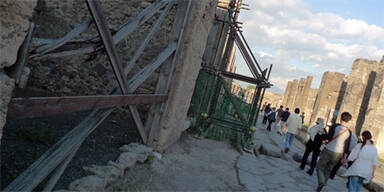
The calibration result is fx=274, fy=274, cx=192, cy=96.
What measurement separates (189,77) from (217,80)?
2528 mm

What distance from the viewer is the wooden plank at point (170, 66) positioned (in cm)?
404

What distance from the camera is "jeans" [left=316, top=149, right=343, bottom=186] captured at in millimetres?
4750

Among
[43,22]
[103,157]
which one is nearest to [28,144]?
[103,157]

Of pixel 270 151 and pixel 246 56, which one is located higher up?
pixel 246 56

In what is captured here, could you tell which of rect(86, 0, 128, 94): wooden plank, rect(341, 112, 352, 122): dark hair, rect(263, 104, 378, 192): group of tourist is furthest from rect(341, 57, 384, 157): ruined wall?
rect(86, 0, 128, 94): wooden plank

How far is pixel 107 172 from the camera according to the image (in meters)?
2.81

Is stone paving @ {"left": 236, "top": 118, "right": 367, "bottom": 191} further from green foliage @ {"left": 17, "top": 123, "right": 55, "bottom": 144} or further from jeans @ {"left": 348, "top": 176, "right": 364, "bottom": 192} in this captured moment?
green foliage @ {"left": 17, "top": 123, "right": 55, "bottom": 144}

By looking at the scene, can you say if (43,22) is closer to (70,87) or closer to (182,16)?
(70,87)

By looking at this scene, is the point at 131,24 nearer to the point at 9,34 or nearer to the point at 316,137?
the point at 9,34

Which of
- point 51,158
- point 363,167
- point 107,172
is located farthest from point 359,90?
point 51,158

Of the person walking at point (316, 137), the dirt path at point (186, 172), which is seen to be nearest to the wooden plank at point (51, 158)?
the dirt path at point (186, 172)

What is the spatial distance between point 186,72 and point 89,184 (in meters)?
2.58

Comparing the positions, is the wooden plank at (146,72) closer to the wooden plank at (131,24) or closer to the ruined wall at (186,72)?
the ruined wall at (186,72)

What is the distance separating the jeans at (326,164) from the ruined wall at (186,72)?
2.67 m
